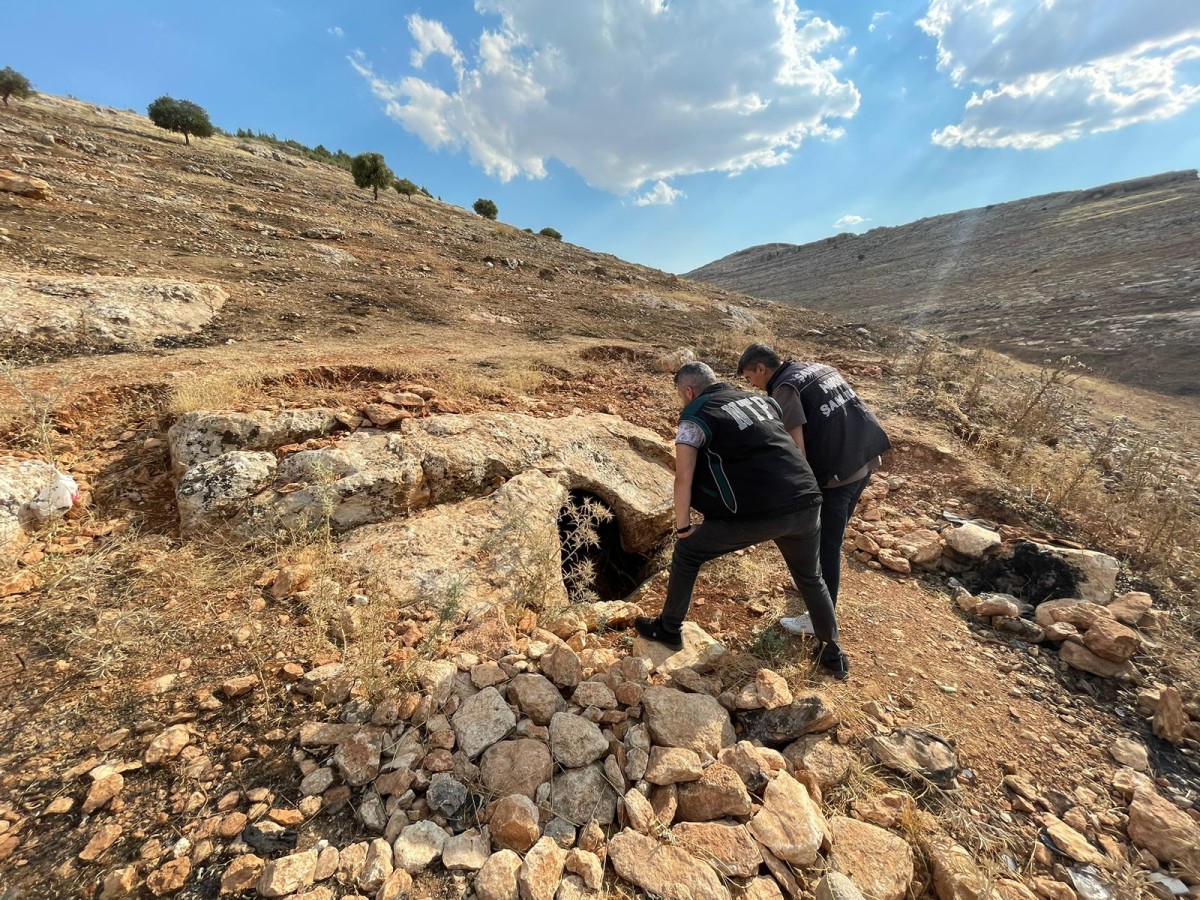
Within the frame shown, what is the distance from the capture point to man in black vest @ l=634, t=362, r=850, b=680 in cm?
245

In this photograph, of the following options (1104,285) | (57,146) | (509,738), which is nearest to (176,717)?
(509,738)

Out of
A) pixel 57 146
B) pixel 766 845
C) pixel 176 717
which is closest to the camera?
pixel 766 845

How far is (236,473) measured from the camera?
3213 mm

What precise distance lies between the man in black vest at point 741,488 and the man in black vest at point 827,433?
1.33ft

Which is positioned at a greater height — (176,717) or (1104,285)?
(1104,285)

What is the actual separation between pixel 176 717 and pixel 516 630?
1494 mm

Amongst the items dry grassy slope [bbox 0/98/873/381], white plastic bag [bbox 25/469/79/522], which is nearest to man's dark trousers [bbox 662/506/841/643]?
white plastic bag [bbox 25/469/79/522]

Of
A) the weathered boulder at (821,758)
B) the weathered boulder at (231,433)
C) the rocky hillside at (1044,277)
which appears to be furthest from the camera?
the rocky hillside at (1044,277)

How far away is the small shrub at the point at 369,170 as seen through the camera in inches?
765

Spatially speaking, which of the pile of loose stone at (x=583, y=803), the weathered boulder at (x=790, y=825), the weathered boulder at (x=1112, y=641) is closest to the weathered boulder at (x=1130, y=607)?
the weathered boulder at (x=1112, y=641)

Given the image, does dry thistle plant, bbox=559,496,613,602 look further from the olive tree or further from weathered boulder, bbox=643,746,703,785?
the olive tree

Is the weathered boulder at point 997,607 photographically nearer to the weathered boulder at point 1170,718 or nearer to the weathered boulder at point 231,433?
the weathered boulder at point 1170,718

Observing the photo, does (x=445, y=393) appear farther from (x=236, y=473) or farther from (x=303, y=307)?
(x=303, y=307)

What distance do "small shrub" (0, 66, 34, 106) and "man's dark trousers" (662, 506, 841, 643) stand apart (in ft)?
88.2
